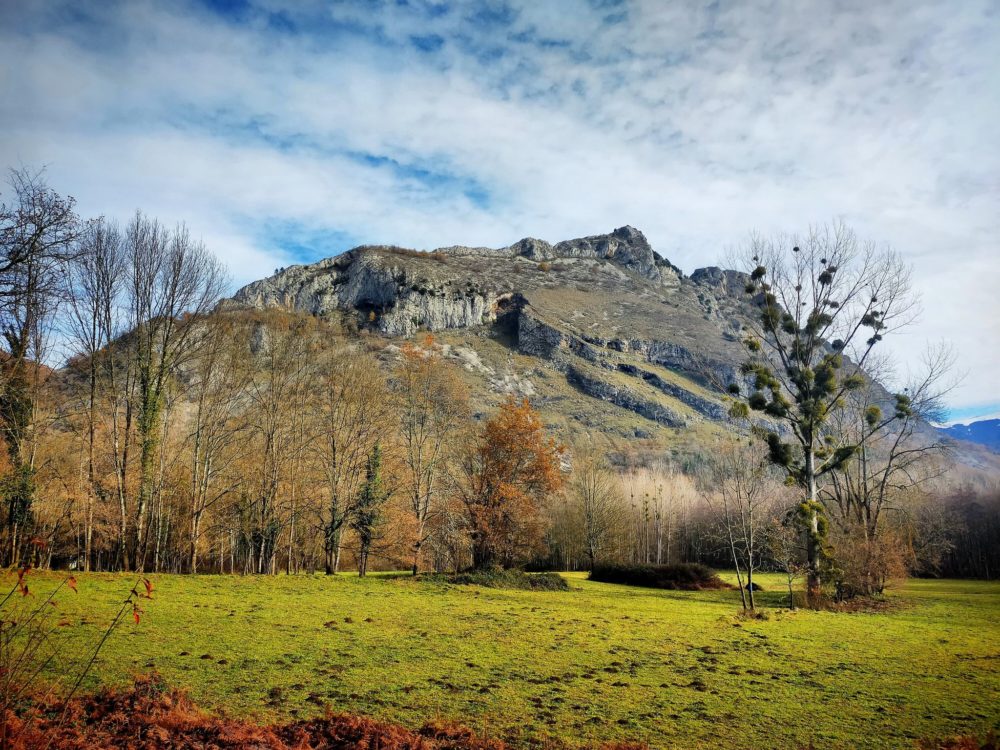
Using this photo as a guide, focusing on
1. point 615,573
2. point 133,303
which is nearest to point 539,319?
point 615,573

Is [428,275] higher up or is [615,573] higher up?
[428,275]

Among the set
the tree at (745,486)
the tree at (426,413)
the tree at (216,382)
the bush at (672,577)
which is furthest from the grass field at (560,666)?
the bush at (672,577)

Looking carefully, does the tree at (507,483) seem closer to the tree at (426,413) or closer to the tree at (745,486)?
the tree at (426,413)

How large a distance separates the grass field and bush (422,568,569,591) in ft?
29.2

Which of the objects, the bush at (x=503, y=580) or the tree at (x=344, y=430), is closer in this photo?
the bush at (x=503, y=580)

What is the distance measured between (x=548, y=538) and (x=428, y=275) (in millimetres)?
138876

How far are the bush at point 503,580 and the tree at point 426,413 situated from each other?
4.79 meters

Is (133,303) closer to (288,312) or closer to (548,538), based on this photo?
(288,312)

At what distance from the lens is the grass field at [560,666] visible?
7742 millimetres

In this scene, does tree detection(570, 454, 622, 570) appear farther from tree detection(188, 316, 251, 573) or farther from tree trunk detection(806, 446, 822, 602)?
tree detection(188, 316, 251, 573)

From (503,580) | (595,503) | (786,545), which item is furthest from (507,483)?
(595,503)

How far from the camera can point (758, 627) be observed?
17.4 m

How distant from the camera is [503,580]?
2903cm

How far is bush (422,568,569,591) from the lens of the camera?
2800cm
